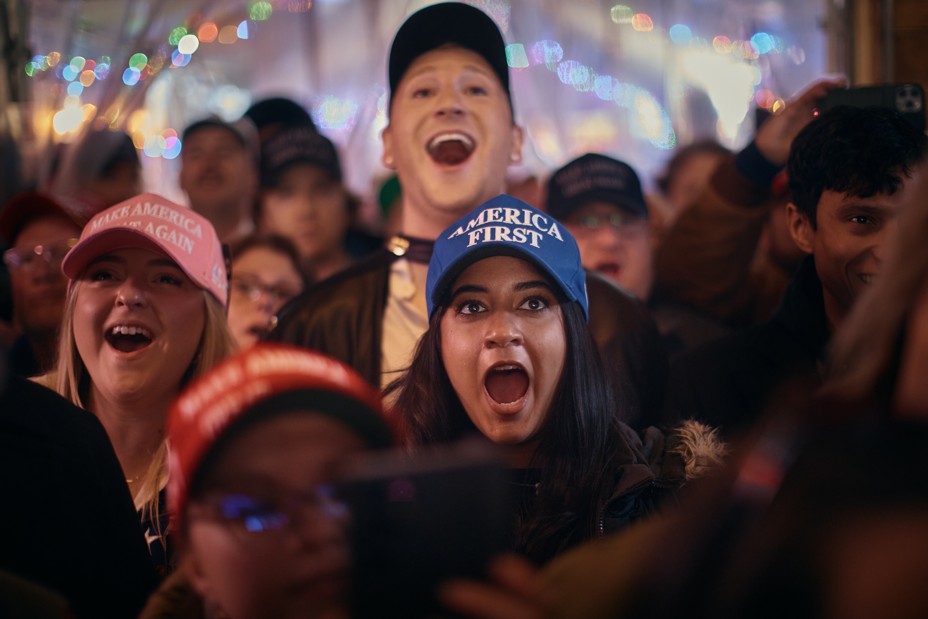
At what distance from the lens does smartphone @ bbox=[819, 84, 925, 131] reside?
3.07m

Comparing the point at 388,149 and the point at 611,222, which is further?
the point at 611,222

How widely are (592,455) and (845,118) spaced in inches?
44.9

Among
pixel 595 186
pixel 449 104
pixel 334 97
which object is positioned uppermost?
pixel 334 97

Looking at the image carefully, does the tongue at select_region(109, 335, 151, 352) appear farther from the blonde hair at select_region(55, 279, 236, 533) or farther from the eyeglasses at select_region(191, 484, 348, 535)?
the eyeglasses at select_region(191, 484, 348, 535)

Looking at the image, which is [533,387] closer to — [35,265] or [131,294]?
[131,294]

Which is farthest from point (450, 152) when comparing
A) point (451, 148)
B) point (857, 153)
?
point (857, 153)

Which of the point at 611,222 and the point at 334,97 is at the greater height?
the point at 334,97

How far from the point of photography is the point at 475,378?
8.21 feet

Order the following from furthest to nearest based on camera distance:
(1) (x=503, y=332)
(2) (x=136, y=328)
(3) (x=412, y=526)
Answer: (2) (x=136, y=328) < (1) (x=503, y=332) < (3) (x=412, y=526)

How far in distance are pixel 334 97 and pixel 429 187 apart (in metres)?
3.22

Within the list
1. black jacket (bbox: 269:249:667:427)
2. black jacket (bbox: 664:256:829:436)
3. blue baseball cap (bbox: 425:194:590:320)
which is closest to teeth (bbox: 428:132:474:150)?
black jacket (bbox: 269:249:667:427)

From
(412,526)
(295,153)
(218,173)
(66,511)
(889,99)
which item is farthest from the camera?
(218,173)

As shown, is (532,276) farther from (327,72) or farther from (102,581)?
(327,72)

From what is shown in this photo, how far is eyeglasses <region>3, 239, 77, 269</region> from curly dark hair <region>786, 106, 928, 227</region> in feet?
7.66
